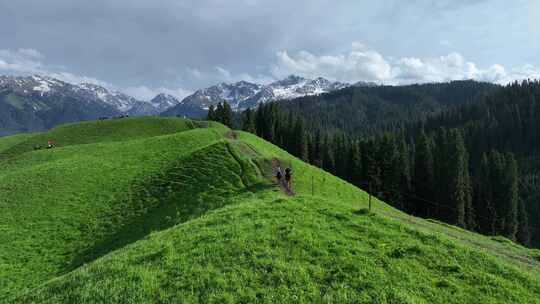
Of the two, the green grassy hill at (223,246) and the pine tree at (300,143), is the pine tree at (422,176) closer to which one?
the pine tree at (300,143)

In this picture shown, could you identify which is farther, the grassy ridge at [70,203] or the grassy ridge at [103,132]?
the grassy ridge at [103,132]

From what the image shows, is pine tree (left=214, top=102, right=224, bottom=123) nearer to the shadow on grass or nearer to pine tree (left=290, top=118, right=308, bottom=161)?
pine tree (left=290, top=118, right=308, bottom=161)

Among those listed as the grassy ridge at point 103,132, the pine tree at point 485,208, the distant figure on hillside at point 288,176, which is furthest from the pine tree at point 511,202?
the grassy ridge at point 103,132

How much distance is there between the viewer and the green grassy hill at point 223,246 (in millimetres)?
12602

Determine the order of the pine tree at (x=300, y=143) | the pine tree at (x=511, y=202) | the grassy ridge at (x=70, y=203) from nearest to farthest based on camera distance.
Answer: the grassy ridge at (x=70, y=203) → the pine tree at (x=511, y=202) → the pine tree at (x=300, y=143)

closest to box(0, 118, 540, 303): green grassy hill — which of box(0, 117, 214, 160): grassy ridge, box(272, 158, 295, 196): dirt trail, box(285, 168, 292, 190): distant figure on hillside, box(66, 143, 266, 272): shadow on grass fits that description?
box(66, 143, 266, 272): shadow on grass

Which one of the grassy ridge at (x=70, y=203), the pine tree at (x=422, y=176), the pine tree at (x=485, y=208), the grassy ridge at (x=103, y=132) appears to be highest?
the grassy ridge at (x=103, y=132)

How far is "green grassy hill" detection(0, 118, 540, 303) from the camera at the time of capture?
12.6 meters

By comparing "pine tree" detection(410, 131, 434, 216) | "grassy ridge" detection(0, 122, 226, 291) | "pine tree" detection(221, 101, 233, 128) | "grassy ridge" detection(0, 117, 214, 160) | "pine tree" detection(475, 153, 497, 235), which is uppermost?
"pine tree" detection(221, 101, 233, 128)

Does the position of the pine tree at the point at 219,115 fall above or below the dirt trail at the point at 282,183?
above

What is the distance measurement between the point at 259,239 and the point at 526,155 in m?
231

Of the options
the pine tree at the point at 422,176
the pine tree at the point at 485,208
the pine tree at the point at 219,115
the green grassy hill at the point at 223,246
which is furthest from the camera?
the pine tree at the point at 219,115

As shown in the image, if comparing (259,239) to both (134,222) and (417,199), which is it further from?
(417,199)

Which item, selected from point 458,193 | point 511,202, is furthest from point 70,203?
point 511,202
